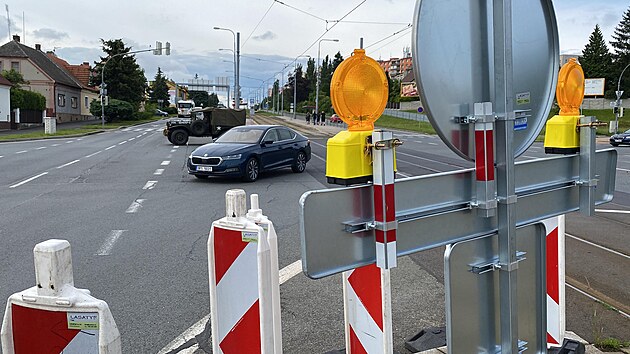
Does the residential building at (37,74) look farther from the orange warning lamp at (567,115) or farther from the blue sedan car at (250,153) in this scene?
the orange warning lamp at (567,115)

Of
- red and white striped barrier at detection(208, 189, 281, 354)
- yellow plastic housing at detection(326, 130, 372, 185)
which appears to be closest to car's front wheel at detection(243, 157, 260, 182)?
red and white striped barrier at detection(208, 189, 281, 354)

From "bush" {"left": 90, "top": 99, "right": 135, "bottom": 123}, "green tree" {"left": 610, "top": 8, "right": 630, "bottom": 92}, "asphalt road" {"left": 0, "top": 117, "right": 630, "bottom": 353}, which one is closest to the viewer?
"asphalt road" {"left": 0, "top": 117, "right": 630, "bottom": 353}

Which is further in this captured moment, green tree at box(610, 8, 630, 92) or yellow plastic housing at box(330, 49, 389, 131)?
green tree at box(610, 8, 630, 92)

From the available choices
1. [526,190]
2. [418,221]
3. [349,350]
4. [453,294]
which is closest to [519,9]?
[526,190]

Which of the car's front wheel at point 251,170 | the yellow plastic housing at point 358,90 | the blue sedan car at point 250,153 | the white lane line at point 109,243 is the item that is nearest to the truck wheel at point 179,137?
the blue sedan car at point 250,153

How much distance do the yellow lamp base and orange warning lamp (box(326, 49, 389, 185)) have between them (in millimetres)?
1125

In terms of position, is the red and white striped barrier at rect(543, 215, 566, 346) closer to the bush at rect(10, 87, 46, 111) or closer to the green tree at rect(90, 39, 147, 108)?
the bush at rect(10, 87, 46, 111)

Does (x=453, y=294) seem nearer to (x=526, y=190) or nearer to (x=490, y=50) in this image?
(x=526, y=190)

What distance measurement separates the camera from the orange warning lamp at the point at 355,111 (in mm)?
2006

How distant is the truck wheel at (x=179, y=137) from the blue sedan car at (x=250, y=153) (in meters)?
15.1

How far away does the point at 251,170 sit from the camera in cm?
1515

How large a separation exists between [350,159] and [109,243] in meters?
6.52

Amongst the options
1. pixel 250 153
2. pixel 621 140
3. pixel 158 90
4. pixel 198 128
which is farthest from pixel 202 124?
pixel 158 90

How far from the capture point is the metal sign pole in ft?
6.95
